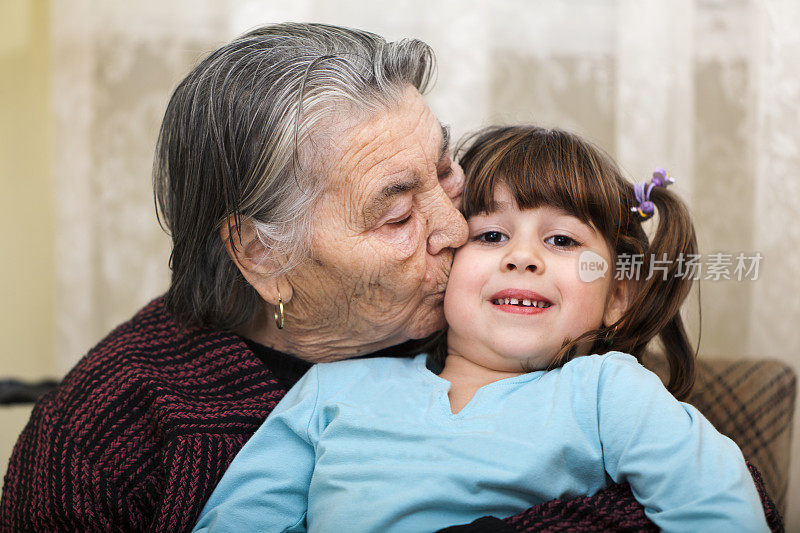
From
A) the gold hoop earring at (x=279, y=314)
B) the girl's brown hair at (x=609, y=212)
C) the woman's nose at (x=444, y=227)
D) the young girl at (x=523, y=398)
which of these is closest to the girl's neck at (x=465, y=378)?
the young girl at (x=523, y=398)

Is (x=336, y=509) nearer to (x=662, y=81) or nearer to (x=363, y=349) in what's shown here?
(x=363, y=349)

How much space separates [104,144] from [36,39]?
2.01ft

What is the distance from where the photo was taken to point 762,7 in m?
1.83

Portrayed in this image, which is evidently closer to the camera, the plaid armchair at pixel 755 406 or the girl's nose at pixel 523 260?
the girl's nose at pixel 523 260

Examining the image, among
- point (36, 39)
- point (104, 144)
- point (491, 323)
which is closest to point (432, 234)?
point (491, 323)

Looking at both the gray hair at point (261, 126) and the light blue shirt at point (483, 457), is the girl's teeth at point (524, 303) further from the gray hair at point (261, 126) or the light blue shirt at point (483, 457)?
the gray hair at point (261, 126)

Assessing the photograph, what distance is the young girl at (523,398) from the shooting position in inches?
43.2

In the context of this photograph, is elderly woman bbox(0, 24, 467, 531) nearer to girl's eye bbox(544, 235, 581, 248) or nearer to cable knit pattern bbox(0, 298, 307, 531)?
cable knit pattern bbox(0, 298, 307, 531)

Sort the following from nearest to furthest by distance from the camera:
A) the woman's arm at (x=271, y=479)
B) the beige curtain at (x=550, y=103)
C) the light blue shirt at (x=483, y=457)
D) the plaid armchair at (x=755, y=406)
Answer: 1. the light blue shirt at (x=483, y=457)
2. the woman's arm at (x=271, y=479)
3. the plaid armchair at (x=755, y=406)
4. the beige curtain at (x=550, y=103)

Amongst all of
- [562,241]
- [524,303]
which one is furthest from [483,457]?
[562,241]

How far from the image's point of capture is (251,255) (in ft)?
4.59

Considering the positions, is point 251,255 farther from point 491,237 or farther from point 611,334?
point 611,334

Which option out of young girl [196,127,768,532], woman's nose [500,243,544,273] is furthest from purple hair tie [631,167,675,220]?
woman's nose [500,243,544,273]

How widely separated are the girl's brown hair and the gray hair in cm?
25
